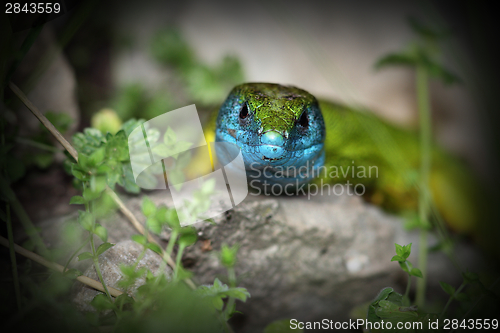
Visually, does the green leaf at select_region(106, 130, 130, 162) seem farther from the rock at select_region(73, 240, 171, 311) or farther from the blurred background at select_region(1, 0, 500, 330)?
the blurred background at select_region(1, 0, 500, 330)

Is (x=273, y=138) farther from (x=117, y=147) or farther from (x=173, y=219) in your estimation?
(x=117, y=147)

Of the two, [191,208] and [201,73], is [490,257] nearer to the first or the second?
[191,208]

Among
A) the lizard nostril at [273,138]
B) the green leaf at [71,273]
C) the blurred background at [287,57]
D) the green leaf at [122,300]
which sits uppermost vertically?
the blurred background at [287,57]

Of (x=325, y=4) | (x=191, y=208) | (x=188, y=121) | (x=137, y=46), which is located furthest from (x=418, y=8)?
(x=191, y=208)

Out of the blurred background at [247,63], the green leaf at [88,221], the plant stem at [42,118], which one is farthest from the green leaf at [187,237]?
the blurred background at [247,63]

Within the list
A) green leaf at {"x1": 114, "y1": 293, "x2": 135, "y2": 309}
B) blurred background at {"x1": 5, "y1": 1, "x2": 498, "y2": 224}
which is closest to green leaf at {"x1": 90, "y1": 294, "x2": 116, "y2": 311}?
green leaf at {"x1": 114, "y1": 293, "x2": 135, "y2": 309}

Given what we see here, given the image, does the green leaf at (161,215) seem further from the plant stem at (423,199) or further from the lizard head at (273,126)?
the plant stem at (423,199)

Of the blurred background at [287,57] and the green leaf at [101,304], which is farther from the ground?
the blurred background at [287,57]
